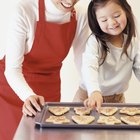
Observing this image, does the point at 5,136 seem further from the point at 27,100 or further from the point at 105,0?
the point at 105,0

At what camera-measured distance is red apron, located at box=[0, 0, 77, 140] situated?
1221mm

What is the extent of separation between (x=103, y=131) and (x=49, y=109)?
0.65ft

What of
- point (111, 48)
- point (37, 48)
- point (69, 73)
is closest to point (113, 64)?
point (111, 48)

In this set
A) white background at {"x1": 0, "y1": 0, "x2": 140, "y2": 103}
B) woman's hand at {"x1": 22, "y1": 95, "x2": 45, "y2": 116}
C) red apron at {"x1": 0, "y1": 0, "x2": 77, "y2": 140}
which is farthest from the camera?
white background at {"x1": 0, "y1": 0, "x2": 140, "y2": 103}

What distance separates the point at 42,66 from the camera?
4.15ft

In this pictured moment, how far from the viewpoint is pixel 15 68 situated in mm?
1143

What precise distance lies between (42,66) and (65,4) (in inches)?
9.9

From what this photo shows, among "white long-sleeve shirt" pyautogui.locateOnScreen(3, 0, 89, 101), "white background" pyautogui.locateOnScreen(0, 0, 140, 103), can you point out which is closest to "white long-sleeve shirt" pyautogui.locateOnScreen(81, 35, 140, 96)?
"white long-sleeve shirt" pyautogui.locateOnScreen(3, 0, 89, 101)

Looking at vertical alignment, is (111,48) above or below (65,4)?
below

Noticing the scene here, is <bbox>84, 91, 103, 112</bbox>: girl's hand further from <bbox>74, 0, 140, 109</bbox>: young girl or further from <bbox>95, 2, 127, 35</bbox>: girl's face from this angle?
<bbox>95, 2, 127, 35</bbox>: girl's face

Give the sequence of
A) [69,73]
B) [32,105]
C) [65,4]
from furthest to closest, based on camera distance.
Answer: [69,73] < [65,4] < [32,105]

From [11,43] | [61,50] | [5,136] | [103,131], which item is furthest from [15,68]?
[103,131]

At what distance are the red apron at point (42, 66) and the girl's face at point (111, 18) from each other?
0.11 metres

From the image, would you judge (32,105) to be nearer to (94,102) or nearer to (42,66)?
(94,102)
